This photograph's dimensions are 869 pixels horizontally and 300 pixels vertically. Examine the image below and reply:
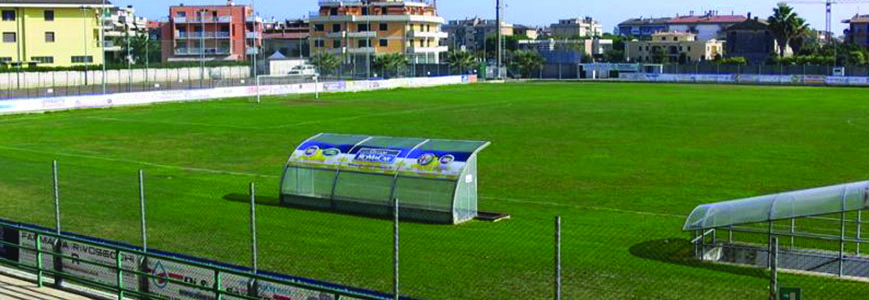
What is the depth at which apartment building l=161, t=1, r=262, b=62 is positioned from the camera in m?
153

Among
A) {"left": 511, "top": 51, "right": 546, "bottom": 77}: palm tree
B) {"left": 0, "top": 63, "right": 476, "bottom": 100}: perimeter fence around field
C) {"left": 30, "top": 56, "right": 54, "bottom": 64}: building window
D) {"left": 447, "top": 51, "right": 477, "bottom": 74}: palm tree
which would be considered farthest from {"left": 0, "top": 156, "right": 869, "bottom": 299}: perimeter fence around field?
{"left": 511, "top": 51, "right": 546, "bottom": 77}: palm tree

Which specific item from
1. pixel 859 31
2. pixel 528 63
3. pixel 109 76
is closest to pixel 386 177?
pixel 109 76

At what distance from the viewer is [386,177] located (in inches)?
949

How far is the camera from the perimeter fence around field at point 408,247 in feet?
55.5

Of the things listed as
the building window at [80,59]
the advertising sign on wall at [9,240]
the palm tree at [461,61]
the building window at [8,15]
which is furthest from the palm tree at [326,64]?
the advertising sign on wall at [9,240]

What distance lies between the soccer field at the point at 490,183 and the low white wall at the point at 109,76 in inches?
1236

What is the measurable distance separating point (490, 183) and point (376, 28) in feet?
416

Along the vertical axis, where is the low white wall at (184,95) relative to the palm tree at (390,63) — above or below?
below

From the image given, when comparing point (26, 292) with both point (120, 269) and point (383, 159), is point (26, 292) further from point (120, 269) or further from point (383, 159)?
point (383, 159)

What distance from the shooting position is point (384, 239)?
21.5 m

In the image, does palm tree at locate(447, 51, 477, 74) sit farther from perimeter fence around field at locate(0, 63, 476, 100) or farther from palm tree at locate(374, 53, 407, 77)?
palm tree at locate(374, 53, 407, 77)

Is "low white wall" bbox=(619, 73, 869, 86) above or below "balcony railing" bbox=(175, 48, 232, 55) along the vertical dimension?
below

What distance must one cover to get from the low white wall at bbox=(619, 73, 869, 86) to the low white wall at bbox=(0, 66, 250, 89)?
51.9 meters

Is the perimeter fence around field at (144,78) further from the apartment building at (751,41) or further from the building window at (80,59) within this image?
the apartment building at (751,41)
